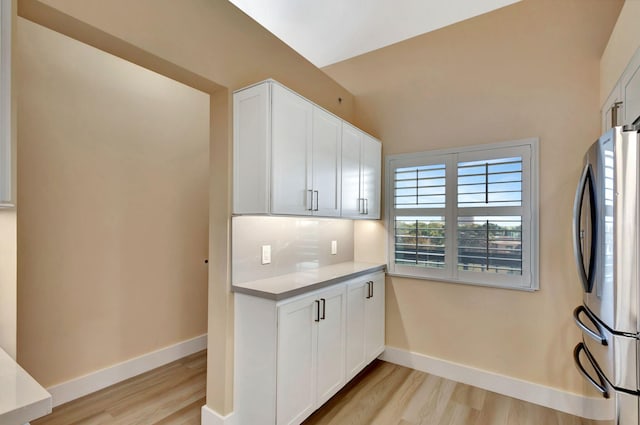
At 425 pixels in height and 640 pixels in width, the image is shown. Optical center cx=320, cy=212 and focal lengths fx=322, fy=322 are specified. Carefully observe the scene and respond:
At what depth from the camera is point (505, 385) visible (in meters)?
2.65

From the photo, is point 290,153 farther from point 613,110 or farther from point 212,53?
point 613,110

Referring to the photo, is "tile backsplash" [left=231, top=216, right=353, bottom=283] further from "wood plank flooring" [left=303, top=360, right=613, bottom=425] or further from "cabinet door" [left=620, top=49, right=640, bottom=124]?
"cabinet door" [left=620, top=49, right=640, bottom=124]

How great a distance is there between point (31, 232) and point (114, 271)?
669mm

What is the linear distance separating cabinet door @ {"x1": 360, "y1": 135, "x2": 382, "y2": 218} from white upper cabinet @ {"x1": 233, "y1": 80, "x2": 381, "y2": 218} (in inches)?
12.7

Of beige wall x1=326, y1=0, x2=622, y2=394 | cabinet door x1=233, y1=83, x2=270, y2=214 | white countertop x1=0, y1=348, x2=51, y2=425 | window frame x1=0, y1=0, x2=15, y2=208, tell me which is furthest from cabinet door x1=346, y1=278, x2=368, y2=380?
window frame x1=0, y1=0, x2=15, y2=208

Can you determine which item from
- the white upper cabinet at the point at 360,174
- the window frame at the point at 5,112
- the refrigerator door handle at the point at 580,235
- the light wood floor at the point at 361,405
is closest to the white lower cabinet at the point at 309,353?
the light wood floor at the point at 361,405

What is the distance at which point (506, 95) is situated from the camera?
271 cm

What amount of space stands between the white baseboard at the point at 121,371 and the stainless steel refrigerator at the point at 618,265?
332 cm

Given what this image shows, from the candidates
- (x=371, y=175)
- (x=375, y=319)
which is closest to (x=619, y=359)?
(x=375, y=319)

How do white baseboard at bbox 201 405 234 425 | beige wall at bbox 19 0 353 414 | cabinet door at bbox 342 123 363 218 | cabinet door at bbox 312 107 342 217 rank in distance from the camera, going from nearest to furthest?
beige wall at bbox 19 0 353 414
white baseboard at bbox 201 405 234 425
cabinet door at bbox 312 107 342 217
cabinet door at bbox 342 123 363 218

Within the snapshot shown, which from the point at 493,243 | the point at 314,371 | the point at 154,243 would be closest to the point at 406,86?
the point at 493,243

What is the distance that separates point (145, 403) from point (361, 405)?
166cm

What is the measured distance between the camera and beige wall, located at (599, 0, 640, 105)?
1642 millimetres

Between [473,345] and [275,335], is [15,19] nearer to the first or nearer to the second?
[275,335]
